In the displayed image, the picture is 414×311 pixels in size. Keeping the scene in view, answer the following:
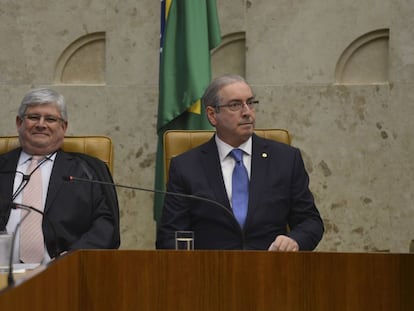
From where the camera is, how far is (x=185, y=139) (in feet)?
13.7

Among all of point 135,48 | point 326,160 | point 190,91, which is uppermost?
point 135,48

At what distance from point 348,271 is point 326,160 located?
273 centimetres

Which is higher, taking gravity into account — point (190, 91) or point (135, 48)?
point (135, 48)

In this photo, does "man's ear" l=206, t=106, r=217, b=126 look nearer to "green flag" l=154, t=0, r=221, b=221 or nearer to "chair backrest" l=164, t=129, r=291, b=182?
"chair backrest" l=164, t=129, r=291, b=182

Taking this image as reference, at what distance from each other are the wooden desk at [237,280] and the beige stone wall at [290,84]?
271 cm

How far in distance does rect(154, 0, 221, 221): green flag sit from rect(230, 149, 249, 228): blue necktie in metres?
0.80

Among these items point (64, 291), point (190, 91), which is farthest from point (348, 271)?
point (190, 91)

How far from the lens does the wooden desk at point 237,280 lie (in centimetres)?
256

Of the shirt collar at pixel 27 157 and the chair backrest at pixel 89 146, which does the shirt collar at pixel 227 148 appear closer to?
the chair backrest at pixel 89 146

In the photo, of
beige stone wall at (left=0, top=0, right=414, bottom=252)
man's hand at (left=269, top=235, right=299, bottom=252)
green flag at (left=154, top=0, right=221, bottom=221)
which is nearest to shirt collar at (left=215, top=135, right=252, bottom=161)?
man's hand at (left=269, top=235, right=299, bottom=252)

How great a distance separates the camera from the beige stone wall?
525 cm

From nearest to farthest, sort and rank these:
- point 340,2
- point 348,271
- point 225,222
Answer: point 348,271 → point 225,222 → point 340,2

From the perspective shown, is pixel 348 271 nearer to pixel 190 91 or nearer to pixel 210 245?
pixel 210 245

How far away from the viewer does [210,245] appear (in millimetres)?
3885
